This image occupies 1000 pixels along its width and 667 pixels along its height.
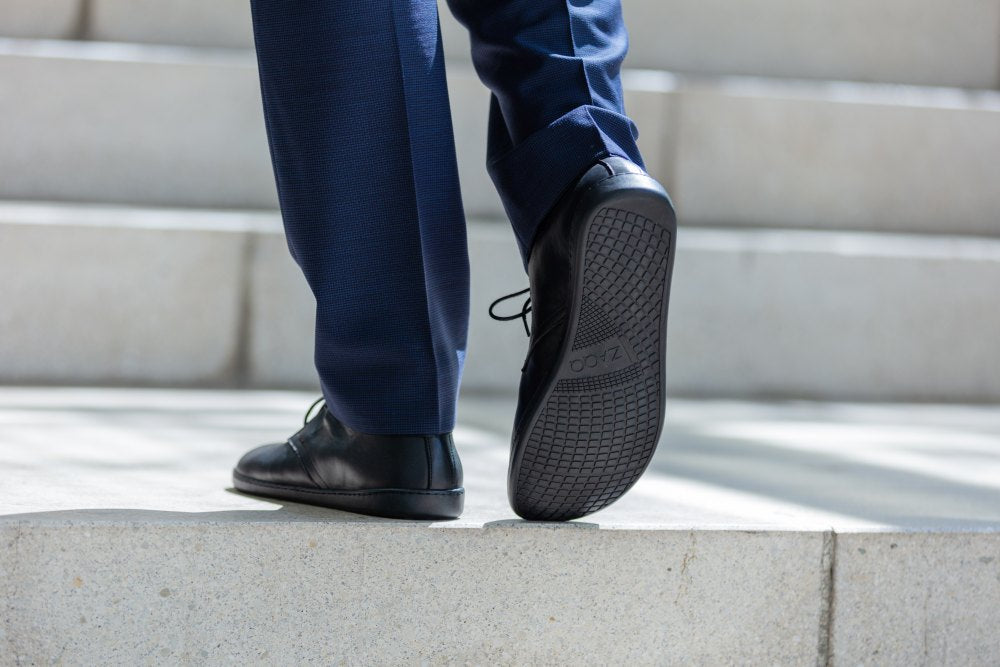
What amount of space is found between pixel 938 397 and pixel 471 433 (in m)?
1.10

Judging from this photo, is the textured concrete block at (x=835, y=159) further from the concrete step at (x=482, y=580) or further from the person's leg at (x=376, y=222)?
the person's leg at (x=376, y=222)

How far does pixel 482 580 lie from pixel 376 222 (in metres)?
0.30

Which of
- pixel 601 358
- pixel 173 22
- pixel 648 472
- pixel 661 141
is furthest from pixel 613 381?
pixel 173 22

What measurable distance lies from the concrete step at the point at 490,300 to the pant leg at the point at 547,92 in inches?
43.6

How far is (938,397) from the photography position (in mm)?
2131

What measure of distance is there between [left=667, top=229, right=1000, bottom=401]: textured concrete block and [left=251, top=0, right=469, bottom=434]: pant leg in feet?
3.98

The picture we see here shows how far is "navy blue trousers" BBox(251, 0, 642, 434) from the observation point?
827 mm

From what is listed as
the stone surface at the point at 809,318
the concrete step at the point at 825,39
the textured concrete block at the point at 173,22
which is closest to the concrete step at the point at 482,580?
the stone surface at the point at 809,318

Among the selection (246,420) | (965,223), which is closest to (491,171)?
(246,420)

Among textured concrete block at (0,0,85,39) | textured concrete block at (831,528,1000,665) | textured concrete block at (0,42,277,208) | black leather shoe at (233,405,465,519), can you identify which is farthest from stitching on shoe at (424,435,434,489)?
textured concrete block at (0,0,85,39)

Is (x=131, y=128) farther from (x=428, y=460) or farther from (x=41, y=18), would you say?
(x=428, y=460)

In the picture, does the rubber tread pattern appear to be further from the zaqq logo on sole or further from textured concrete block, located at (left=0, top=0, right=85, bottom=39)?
textured concrete block, located at (left=0, top=0, right=85, bottom=39)

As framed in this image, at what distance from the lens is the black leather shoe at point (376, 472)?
2.87 feet

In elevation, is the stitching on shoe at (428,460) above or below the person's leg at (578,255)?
below
